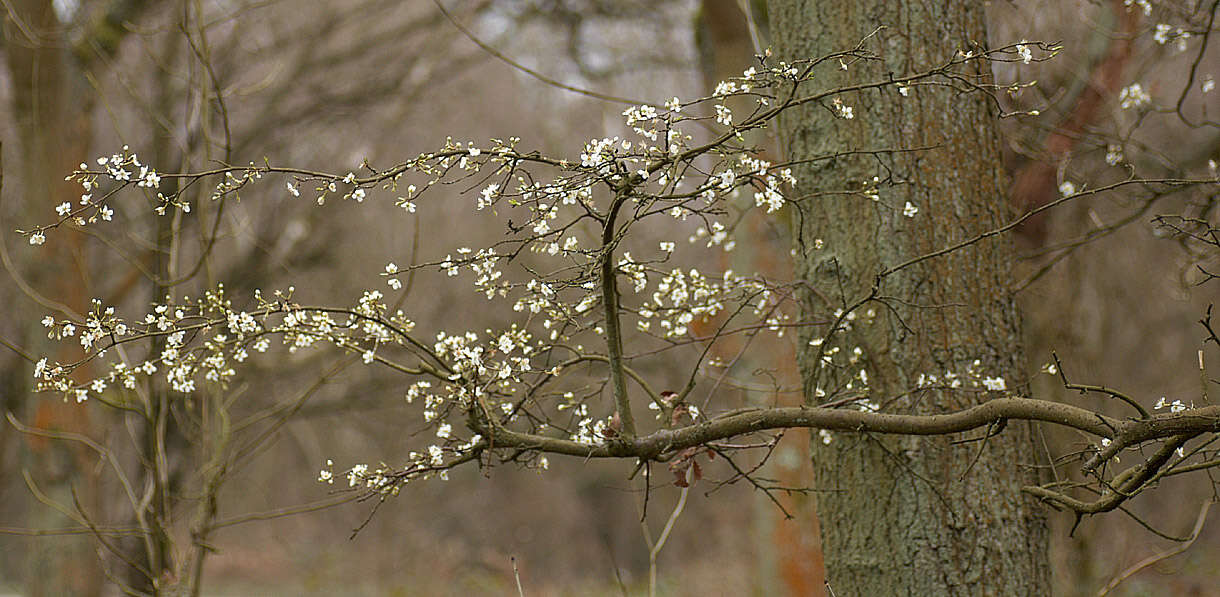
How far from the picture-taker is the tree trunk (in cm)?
260

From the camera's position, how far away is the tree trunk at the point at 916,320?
2604mm

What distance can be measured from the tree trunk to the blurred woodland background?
0.36m

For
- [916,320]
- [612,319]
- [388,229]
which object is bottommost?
[612,319]

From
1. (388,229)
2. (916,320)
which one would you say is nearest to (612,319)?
(916,320)

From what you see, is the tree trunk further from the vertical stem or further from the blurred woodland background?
the vertical stem

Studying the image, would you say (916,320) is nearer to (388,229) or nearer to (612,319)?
(612,319)

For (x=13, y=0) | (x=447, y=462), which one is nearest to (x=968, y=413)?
(x=447, y=462)

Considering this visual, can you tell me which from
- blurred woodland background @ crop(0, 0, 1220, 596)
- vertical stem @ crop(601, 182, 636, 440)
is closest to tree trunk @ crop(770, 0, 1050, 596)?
blurred woodland background @ crop(0, 0, 1220, 596)

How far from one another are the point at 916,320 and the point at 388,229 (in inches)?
451

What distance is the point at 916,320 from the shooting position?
2.70 meters

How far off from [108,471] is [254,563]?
8436 mm

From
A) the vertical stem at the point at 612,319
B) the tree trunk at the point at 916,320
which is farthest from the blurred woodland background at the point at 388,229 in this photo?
the vertical stem at the point at 612,319

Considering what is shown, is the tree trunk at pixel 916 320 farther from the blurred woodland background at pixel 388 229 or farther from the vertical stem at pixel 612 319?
the vertical stem at pixel 612 319

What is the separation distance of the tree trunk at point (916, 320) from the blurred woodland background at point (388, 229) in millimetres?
360
